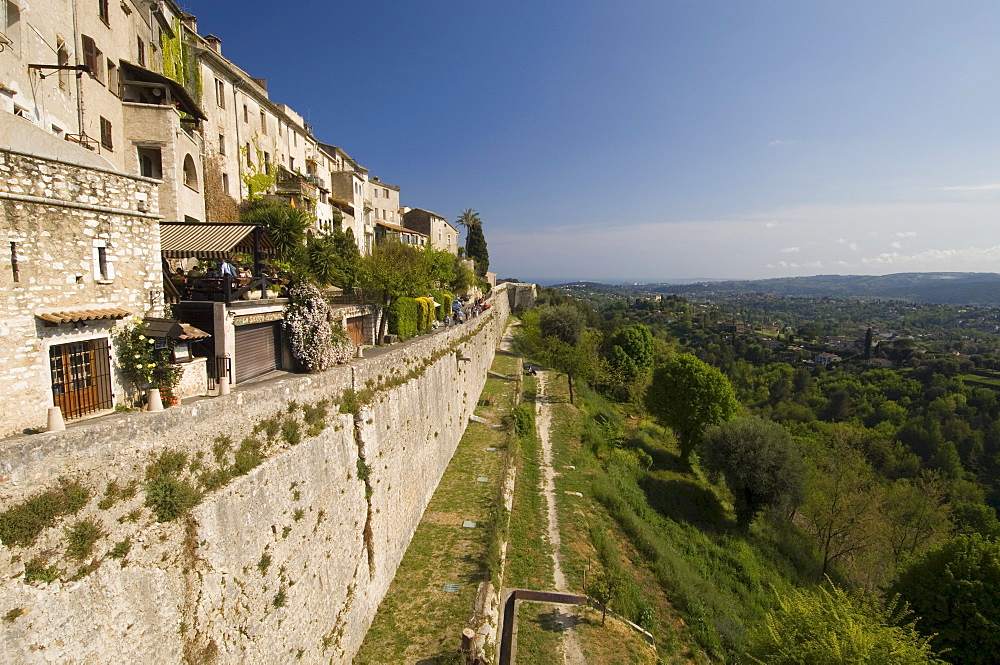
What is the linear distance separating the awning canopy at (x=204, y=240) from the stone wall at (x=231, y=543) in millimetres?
4761

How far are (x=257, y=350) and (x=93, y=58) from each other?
32.4 feet

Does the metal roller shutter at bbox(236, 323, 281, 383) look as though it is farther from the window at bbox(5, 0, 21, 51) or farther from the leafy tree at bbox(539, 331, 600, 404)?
the leafy tree at bbox(539, 331, 600, 404)

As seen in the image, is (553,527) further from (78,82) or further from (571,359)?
(78,82)

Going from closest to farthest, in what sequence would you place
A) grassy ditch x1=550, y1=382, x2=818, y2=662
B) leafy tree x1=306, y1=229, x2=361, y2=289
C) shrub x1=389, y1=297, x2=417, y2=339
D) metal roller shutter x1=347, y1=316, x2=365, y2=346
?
grassy ditch x1=550, y1=382, x2=818, y2=662 → leafy tree x1=306, y1=229, x2=361, y2=289 → metal roller shutter x1=347, y1=316, x2=365, y2=346 → shrub x1=389, y1=297, x2=417, y2=339

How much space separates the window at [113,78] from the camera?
529 inches

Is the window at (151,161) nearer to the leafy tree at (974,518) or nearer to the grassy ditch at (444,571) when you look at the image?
the grassy ditch at (444,571)

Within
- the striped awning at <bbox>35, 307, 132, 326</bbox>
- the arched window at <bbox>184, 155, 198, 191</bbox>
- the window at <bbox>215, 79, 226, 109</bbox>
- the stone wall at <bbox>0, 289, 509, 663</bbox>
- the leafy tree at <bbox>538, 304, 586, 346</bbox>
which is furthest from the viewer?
the leafy tree at <bbox>538, 304, 586, 346</bbox>

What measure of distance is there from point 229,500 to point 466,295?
34.8 m

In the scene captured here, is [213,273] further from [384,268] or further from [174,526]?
[174,526]

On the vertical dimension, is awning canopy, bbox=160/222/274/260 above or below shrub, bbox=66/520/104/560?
above

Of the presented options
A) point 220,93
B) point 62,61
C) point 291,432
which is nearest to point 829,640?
point 291,432

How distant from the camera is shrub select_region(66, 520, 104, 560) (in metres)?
4.67

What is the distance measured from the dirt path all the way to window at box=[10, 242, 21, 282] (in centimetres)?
1236

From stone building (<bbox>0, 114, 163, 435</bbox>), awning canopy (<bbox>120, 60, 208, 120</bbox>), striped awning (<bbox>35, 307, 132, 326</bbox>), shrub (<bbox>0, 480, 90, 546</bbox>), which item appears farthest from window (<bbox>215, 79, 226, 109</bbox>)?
shrub (<bbox>0, 480, 90, 546</bbox>)
